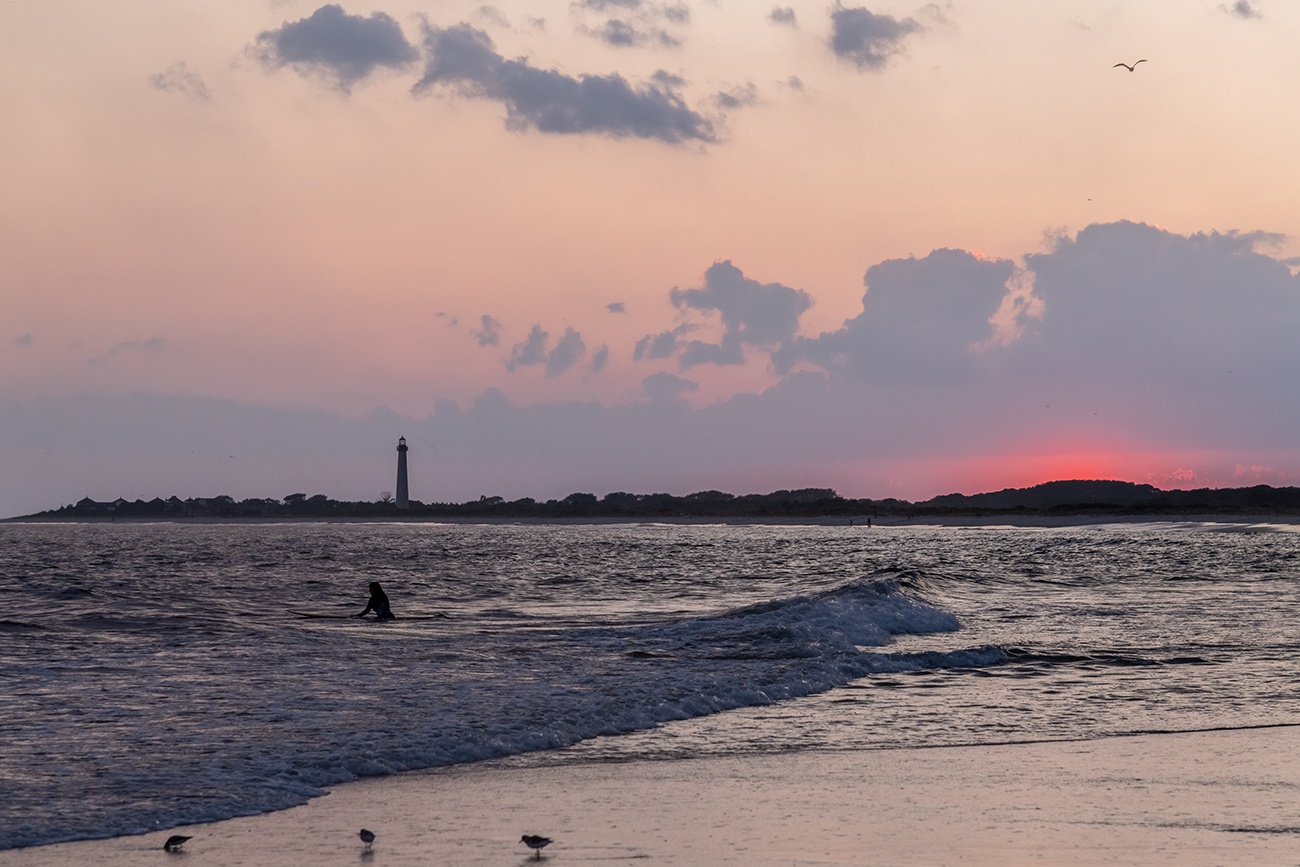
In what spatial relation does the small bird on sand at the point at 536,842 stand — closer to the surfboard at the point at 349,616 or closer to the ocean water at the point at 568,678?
the ocean water at the point at 568,678

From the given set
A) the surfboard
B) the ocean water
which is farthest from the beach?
the surfboard

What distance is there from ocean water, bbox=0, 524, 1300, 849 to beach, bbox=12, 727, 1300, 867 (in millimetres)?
745

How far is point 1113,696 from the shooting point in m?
17.3

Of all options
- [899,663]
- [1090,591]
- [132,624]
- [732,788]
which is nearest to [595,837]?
[732,788]

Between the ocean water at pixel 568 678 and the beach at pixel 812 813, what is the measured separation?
2.45 feet

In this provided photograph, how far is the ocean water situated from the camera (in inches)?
509

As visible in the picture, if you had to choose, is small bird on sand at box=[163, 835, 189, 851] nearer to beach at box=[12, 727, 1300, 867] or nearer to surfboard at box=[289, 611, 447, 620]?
beach at box=[12, 727, 1300, 867]

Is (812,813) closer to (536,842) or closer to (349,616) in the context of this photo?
(536,842)

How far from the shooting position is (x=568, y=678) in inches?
758

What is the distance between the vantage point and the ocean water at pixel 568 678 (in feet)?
42.4

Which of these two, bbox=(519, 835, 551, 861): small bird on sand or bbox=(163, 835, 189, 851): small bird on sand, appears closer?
bbox=(519, 835, 551, 861): small bird on sand

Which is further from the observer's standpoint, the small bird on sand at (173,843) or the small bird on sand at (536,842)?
the small bird on sand at (173,843)

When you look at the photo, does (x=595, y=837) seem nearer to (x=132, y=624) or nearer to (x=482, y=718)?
(x=482, y=718)

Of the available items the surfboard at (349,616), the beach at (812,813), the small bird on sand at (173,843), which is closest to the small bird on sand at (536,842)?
the beach at (812,813)
